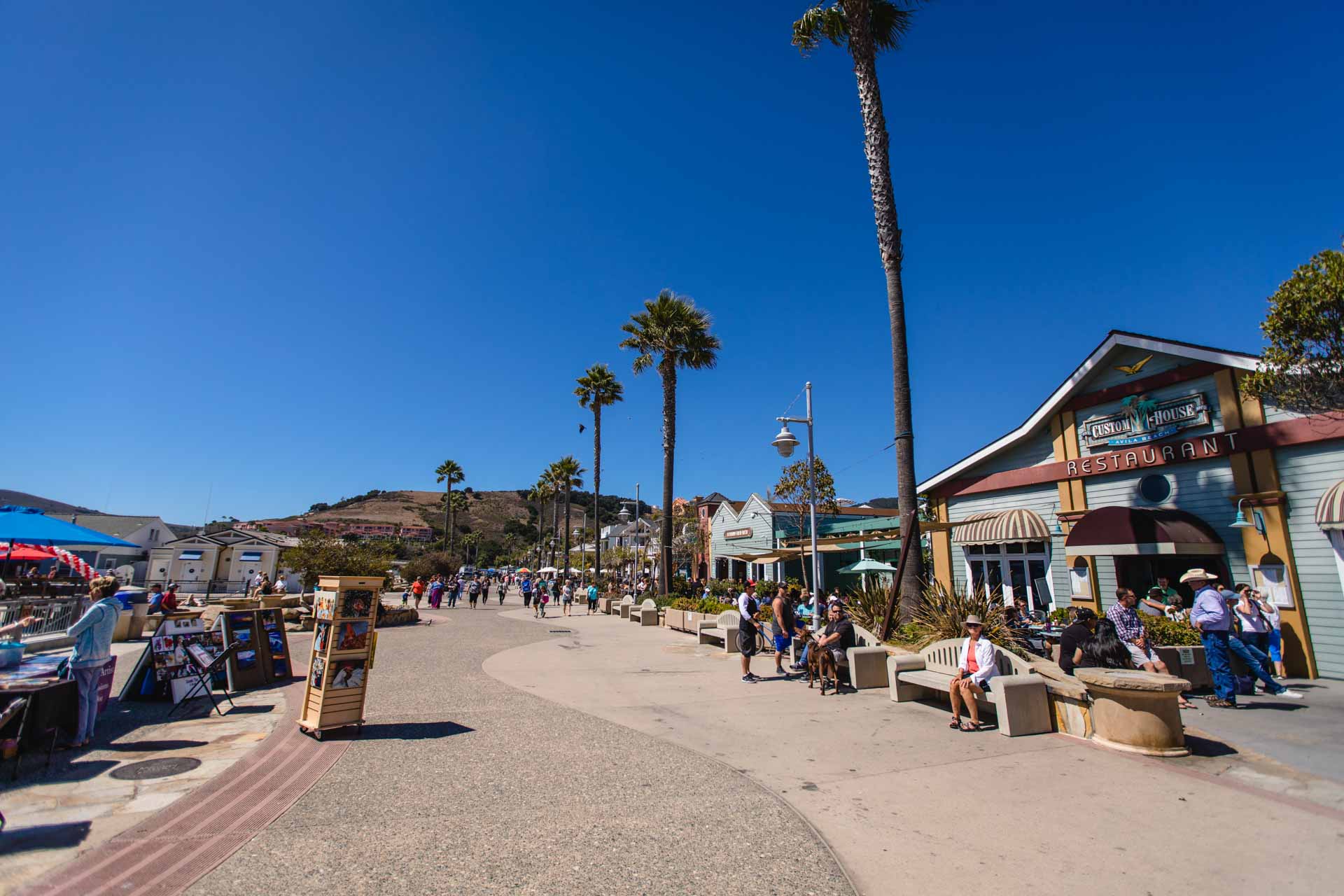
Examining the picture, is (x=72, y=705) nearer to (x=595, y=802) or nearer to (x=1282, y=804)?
(x=595, y=802)

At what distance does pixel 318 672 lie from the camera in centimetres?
718

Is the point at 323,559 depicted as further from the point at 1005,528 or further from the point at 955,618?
the point at 1005,528

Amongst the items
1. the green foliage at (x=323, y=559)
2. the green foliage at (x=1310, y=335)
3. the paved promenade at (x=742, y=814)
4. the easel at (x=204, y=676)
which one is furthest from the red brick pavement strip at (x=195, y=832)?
the green foliage at (x=323, y=559)

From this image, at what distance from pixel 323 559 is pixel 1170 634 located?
87.5 feet

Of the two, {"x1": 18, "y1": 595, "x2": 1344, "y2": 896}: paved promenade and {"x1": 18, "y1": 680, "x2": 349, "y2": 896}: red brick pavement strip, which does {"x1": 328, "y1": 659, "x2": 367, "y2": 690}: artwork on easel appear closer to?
{"x1": 18, "y1": 595, "x2": 1344, "y2": 896}: paved promenade

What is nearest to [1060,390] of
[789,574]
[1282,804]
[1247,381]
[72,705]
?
[1247,381]

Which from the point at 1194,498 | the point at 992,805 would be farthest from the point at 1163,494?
the point at 992,805

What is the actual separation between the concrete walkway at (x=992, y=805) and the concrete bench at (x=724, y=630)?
5.24 m

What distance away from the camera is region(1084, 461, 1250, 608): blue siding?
1173 cm

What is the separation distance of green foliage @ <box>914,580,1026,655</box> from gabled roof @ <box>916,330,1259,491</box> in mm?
6434

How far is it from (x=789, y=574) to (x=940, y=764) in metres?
28.2

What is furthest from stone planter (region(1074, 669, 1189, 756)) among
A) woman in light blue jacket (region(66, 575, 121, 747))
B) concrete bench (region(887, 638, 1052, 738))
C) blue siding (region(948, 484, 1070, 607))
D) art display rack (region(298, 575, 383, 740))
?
woman in light blue jacket (region(66, 575, 121, 747))

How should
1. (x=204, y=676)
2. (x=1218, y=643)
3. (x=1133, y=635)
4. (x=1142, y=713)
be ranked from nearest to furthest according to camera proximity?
(x=1142, y=713)
(x=204, y=676)
(x=1218, y=643)
(x=1133, y=635)

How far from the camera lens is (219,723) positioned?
7559 millimetres
